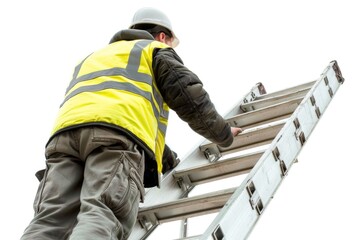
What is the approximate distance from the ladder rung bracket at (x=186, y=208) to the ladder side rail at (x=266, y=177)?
153mm

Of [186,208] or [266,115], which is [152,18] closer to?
[186,208]

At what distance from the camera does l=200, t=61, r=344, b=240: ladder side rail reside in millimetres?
2199

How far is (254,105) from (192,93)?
7.16ft

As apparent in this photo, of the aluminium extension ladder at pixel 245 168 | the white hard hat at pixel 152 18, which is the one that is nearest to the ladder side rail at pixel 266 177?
the aluminium extension ladder at pixel 245 168

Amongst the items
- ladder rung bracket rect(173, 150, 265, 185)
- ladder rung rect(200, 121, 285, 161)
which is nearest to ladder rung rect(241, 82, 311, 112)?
ladder rung rect(200, 121, 285, 161)

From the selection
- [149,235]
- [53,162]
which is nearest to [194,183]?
[149,235]

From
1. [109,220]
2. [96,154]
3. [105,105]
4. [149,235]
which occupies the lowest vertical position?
[149,235]

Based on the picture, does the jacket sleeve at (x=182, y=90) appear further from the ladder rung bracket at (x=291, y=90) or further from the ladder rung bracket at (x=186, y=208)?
the ladder rung bracket at (x=291, y=90)

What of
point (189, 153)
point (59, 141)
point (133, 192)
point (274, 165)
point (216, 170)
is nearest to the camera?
point (133, 192)

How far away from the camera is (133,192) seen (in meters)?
2.07

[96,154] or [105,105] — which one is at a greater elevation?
[105,105]

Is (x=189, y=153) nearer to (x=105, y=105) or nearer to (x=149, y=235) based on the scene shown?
(x=149, y=235)

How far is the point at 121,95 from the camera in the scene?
2.24m

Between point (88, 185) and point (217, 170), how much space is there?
141 centimetres
